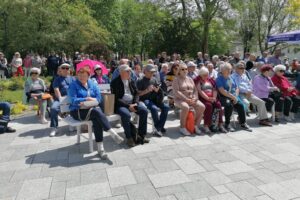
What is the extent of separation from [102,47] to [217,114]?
72.3 ft

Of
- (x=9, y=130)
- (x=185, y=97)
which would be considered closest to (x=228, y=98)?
(x=185, y=97)

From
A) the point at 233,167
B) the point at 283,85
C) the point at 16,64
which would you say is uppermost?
the point at 16,64

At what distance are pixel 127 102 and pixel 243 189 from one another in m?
2.98

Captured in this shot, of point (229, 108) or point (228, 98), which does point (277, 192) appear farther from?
point (228, 98)

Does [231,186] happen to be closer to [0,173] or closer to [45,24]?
[0,173]

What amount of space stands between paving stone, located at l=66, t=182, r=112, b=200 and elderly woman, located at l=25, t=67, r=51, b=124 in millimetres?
4085

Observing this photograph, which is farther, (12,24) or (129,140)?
(12,24)

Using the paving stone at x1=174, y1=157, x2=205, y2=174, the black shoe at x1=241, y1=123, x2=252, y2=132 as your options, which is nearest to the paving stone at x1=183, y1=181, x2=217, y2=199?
the paving stone at x1=174, y1=157, x2=205, y2=174

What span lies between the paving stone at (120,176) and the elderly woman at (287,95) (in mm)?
5045

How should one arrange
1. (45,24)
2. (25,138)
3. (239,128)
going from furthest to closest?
1. (45,24)
2. (239,128)
3. (25,138)

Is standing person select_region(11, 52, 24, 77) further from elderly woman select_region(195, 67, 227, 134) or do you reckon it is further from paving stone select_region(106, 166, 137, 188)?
paving stone select_region(106, 166, 137, 188)

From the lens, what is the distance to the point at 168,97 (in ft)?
26.7

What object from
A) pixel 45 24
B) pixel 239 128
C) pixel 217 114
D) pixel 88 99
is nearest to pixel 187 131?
pixel 217 114

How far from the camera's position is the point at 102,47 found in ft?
89.4
